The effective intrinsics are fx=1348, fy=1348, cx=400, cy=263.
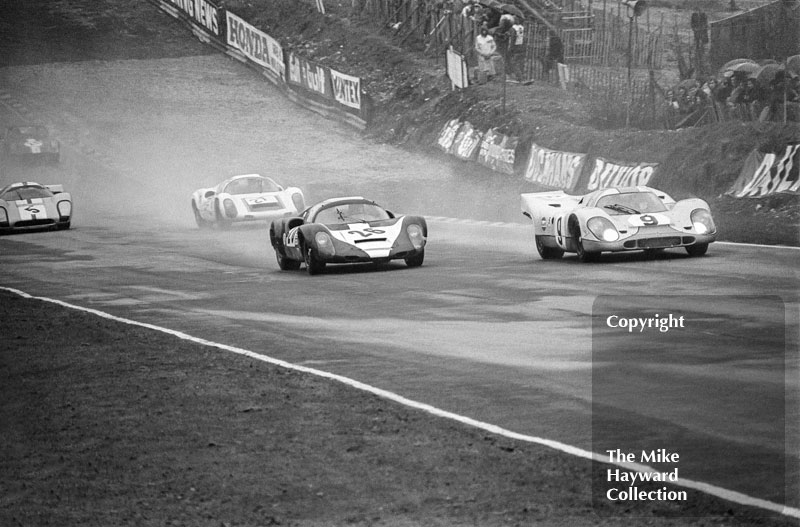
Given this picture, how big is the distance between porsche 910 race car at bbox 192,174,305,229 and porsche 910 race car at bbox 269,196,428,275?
352 inches

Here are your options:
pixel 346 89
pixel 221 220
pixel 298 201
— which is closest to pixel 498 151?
pixel 298 201

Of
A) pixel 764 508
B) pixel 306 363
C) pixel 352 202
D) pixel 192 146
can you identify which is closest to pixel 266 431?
pixel 306 363

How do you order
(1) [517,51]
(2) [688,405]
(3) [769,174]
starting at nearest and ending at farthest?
(2) [688,405], (3) [769,174], (1) [517,51]

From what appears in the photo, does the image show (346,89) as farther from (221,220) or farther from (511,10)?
(221,220)

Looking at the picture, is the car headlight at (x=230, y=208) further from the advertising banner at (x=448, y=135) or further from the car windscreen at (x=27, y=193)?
the advertising banner at (x=448, y=135)

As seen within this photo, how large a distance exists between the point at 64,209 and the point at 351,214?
14.8m

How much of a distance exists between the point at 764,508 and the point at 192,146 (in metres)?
47.2

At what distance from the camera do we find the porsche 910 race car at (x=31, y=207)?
3297 cm

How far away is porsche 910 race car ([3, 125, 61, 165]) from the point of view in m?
51.1

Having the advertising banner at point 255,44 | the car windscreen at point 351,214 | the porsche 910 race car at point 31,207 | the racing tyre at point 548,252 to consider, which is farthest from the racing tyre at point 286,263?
the advertising banner at point 255,44

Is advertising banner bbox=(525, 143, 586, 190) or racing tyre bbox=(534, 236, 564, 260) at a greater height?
advertising banner bbox=(525, 143, 586, 190)

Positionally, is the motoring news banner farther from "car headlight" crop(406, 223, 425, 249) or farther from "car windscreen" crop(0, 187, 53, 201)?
"car windscreen" crop(0, 187, 53, 201)

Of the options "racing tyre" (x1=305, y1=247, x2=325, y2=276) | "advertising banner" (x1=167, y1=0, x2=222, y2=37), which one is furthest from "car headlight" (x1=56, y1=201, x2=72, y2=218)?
"advertising banner" (x1=167, y1=0, x2=222, y2=37)

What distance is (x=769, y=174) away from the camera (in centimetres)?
2592
